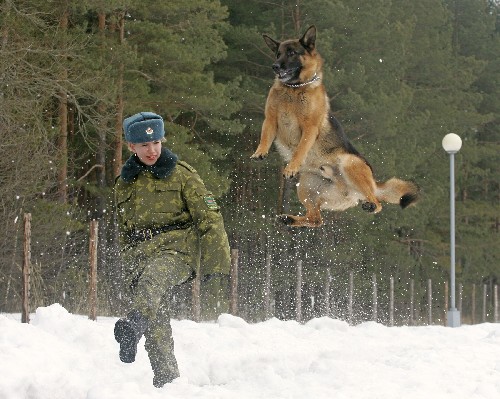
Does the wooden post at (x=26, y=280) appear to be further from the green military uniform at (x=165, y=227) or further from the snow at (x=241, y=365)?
the green military uniform at (x=165, y=227)

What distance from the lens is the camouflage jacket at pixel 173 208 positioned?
5.80 m

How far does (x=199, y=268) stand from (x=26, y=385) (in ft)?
5.28

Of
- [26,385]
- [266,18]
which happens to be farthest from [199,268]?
[266,18]

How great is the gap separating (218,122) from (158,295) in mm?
15827

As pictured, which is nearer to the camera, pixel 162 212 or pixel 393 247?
Result: pixel 162 212

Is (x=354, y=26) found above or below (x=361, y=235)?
above

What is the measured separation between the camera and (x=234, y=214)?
2578cm

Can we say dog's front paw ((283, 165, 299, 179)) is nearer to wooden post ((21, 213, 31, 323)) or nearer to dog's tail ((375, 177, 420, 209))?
dog's tail ((375, 177, 420, 209))

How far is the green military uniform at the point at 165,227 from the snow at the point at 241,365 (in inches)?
25.9

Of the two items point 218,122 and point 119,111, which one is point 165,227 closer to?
point 119,111

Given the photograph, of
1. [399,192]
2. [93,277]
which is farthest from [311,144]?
[93,277]

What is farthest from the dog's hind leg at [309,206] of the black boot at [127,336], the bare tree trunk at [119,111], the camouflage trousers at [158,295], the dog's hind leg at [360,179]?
the bare tree trunk at [119,111]

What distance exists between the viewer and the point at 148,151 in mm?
5734

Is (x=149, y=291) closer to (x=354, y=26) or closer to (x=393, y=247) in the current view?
(x=354, y=26)
